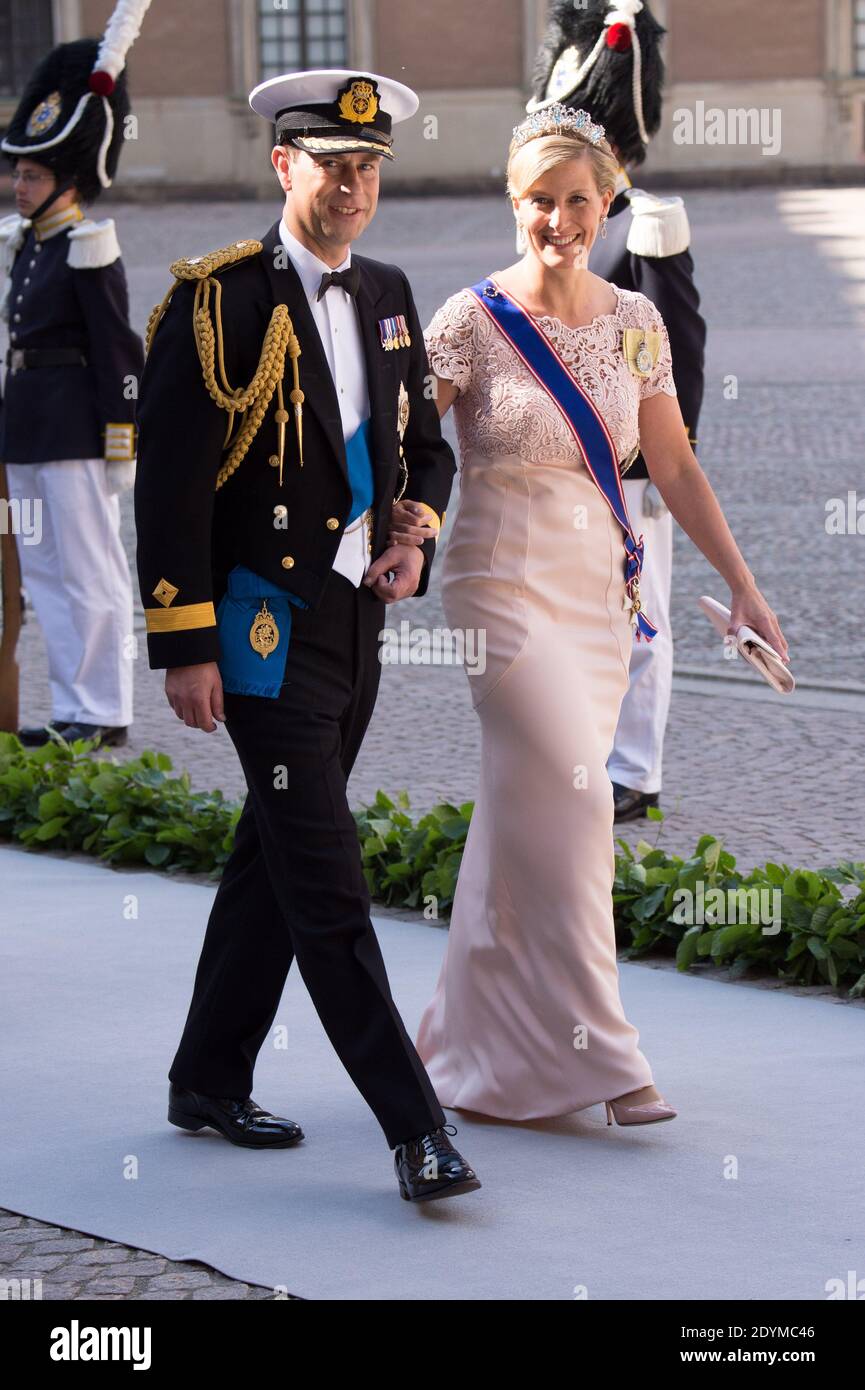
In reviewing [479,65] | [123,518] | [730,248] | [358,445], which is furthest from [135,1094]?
[479,65]

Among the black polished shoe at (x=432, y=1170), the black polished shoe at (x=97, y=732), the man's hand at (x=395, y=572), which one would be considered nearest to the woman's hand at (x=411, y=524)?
the man's hand at (x=395, y=572)

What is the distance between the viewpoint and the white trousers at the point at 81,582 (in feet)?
25.2

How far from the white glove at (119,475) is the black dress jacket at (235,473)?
368 cm

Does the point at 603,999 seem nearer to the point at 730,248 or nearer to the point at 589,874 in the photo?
the point at 589,874

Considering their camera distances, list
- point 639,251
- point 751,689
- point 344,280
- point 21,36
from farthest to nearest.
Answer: point 21,36
point 751,689
point 639,251
point 344,280

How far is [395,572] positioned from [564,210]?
0.75 metres

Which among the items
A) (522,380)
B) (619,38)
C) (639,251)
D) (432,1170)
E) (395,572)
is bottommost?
(432,1170)

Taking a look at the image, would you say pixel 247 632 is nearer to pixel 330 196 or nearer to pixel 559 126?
pixel 330 196

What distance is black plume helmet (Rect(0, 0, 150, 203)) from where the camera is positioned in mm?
7547

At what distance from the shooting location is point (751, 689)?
826 centimetres

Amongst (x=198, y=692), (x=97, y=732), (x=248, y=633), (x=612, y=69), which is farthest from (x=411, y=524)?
(x=97, y=732)

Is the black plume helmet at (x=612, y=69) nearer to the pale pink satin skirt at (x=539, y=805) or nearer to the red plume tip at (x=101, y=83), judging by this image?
the red plume tip at (x=101, y=83)

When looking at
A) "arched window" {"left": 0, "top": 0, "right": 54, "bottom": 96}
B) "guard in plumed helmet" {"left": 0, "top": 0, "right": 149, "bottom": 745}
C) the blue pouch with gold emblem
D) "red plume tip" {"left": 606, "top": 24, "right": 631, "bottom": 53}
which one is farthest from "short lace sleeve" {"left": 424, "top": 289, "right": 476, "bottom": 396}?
"arched window" {"left": 0, "top": 0, "right": 54, "bottom": 96}

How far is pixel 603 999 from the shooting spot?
4.21 metres
